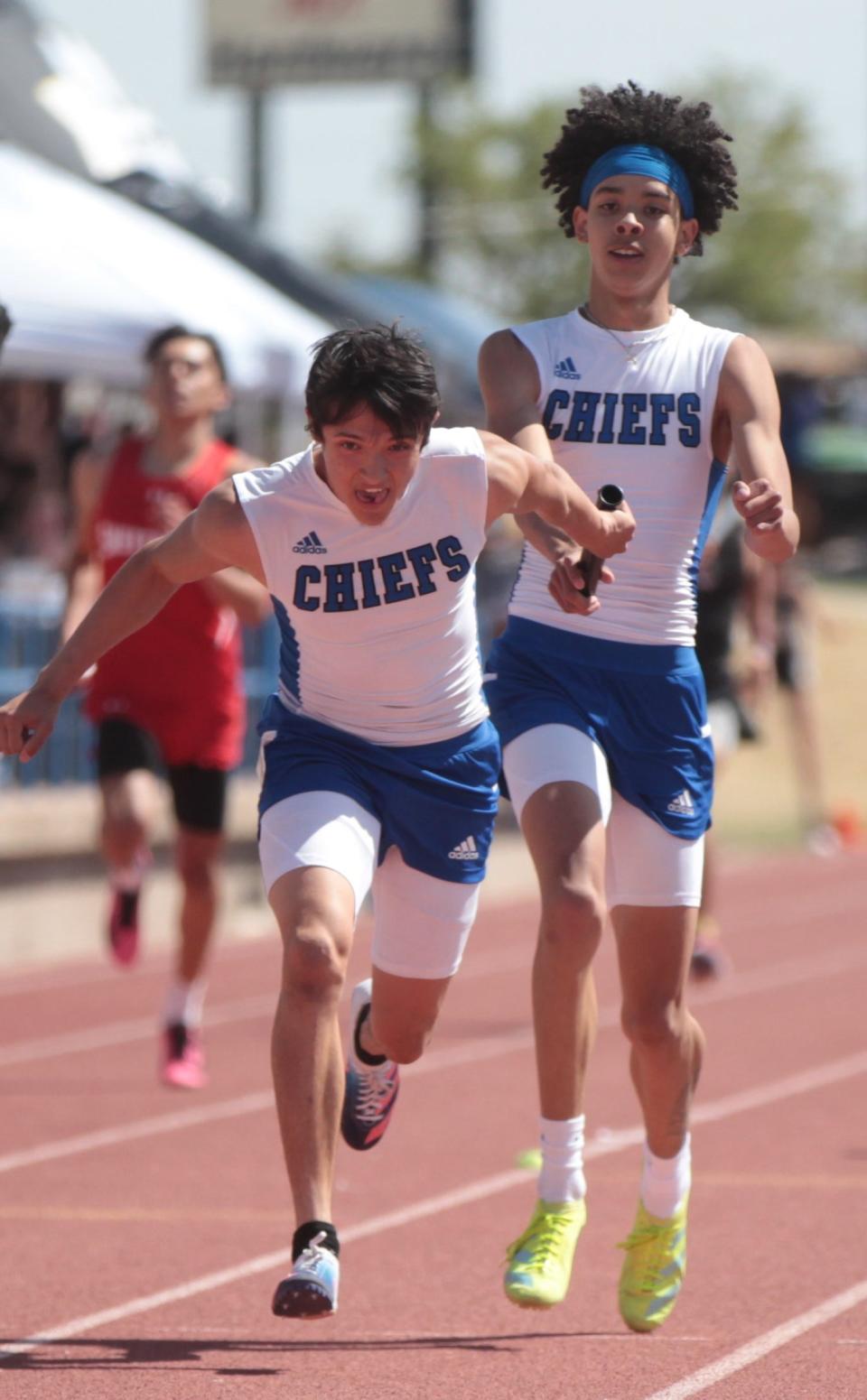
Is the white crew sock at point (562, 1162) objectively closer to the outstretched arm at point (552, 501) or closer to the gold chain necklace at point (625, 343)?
the outstretched arm at point (552, 501)

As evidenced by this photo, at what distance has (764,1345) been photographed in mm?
5371

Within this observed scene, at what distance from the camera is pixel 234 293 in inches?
524

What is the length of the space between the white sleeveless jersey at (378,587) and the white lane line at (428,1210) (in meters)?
1.47

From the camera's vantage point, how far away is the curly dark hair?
5.53 meters

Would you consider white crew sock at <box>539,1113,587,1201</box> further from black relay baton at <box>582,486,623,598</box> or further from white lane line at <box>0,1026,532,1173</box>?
white lane line at <box>0,1026,532,1173</box>

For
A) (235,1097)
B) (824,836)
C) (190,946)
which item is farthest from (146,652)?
(824,836)

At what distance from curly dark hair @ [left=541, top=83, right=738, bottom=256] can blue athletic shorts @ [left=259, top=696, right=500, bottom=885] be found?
127 cm

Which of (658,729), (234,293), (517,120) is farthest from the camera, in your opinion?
(517,120)

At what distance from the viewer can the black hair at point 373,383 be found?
4.93 m

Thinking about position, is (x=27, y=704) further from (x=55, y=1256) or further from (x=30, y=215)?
(x=30, y=215)

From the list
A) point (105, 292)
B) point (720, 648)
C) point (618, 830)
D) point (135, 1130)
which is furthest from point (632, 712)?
point (105, 292)

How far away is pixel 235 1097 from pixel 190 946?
2.09ft

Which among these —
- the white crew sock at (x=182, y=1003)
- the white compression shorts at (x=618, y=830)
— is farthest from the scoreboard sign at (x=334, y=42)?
the white compression shorts at (x=618, y=830)

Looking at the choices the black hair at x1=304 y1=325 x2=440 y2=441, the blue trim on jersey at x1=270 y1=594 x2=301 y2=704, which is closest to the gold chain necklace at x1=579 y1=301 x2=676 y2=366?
the black hair at x1=304 y1=325 x2=440 y2=441
